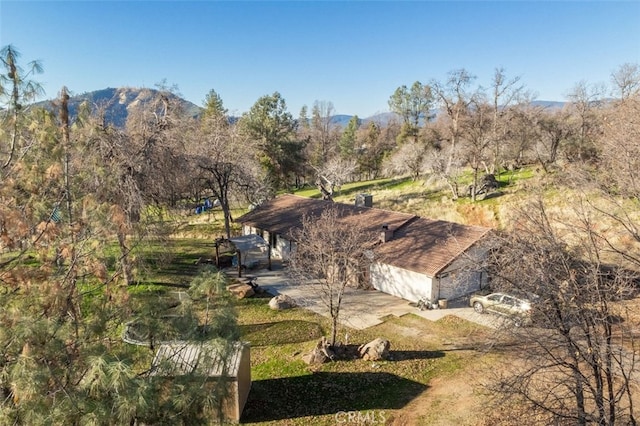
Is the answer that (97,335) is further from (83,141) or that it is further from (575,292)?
(575,292)

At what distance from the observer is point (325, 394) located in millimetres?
15609

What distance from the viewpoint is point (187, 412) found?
6.98 metres

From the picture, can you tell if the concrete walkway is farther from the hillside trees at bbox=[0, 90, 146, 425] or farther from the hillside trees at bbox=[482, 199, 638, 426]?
the hillside trees at bbox=[0, 90, 146, 425]

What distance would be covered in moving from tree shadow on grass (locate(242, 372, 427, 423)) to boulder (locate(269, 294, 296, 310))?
23.5 ft

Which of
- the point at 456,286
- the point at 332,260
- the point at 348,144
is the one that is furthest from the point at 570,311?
the point at 348,144

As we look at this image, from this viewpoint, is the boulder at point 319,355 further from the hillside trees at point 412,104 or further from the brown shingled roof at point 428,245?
the hillside trees at point 412,104

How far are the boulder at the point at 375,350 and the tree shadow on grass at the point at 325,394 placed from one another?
1.00m

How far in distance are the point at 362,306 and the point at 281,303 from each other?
4.67 meters

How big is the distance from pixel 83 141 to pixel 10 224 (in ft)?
13.0

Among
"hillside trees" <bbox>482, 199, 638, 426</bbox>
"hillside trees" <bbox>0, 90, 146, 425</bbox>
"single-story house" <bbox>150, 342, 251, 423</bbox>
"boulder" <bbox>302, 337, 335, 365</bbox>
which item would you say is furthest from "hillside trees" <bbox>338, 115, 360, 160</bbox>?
"single-story house" <bbox>150, 342, 251, 423</bbox>

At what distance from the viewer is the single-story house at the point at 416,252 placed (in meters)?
23.7

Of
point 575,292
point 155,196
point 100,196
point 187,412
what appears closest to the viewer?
point 187,412

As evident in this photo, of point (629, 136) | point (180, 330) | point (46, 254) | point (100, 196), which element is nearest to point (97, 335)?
point (180, 330)

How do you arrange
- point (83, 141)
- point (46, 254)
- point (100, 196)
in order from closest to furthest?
point (46, 254), point (100, 196), point (83, 141)
